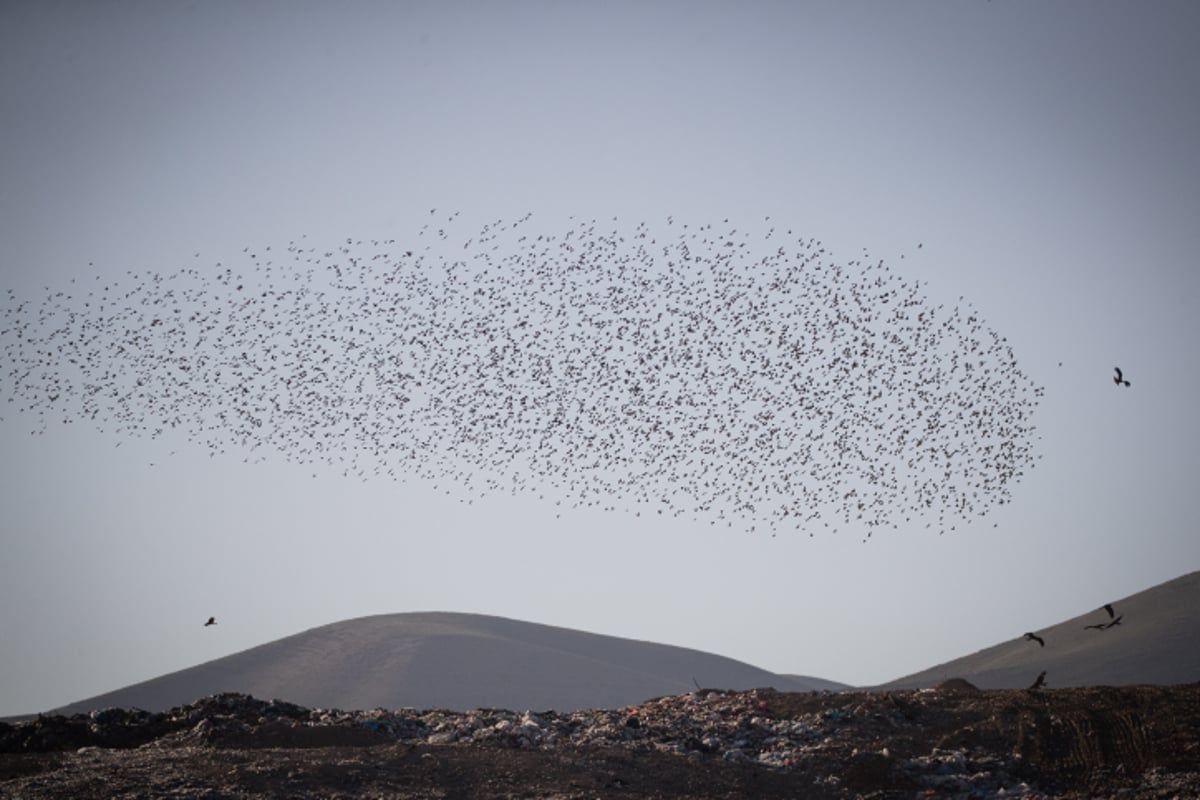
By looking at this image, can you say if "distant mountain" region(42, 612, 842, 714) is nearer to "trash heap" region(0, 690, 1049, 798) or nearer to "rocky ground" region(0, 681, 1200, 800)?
"trash heap" region(0, 690, 1049, 798)

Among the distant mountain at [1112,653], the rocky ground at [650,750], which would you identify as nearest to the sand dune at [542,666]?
the distant mountain at [1112,653]

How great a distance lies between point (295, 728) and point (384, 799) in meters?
3.66

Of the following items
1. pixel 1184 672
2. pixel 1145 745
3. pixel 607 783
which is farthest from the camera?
pixel 1184 672

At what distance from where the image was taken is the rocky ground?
15906 millimetres

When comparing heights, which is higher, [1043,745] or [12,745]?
[12,745]

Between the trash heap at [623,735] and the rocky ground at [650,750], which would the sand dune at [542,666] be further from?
the trash heap at [623,735]

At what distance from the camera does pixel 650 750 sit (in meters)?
18.4

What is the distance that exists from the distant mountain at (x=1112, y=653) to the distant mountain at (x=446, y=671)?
16.7m

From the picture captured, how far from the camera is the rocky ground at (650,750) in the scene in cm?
1591

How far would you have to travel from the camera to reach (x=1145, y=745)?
18172 millimetres

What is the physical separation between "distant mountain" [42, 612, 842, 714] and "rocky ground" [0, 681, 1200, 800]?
45.9m

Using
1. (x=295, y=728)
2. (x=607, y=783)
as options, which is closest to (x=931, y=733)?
(x=607, y=783)

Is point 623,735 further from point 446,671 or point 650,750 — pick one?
point 446,671

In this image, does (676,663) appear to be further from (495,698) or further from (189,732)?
(189,732)
